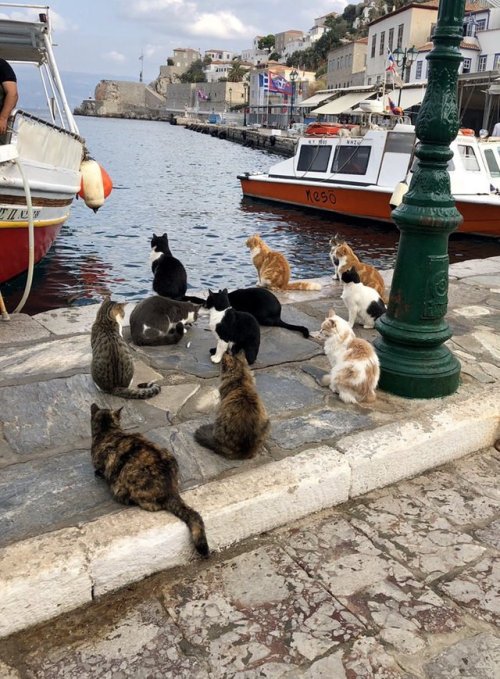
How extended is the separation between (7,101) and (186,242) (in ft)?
28.2

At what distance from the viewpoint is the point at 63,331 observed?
17.0 feet

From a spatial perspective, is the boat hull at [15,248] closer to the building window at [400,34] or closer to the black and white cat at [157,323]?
the black and white cat at [157,323]

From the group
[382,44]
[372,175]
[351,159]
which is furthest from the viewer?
[382,44]

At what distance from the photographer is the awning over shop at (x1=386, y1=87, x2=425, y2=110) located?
2028cm

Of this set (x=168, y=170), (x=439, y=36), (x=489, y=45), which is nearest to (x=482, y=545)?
(x=439, y=36)

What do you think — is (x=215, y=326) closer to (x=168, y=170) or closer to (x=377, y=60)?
(x=168, y=170)

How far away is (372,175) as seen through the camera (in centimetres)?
1798

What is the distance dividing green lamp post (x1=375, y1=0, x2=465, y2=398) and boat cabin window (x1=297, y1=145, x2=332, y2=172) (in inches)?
643

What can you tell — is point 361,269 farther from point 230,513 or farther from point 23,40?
point 23,40

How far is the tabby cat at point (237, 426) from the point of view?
317cm

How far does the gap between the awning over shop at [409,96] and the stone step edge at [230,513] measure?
1893 centimetres

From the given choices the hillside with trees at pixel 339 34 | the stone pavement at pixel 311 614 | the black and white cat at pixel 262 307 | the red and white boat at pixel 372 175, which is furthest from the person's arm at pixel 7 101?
the hillside with trees at pixel 339 34

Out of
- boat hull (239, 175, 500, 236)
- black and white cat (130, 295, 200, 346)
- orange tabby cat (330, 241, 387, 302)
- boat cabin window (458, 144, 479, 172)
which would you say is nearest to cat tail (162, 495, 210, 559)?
black and white cat (130, 295, 200, 346)

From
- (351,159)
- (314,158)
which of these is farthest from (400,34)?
(351,159)
